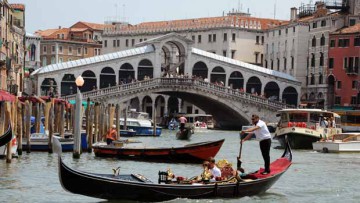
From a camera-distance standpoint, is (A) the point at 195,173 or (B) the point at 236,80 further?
(B) the point at 236,80

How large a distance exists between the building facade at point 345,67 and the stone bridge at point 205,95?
8.77ft

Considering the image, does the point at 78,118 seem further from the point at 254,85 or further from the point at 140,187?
the point at 254,85

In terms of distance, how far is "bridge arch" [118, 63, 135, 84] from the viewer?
48.0 meters

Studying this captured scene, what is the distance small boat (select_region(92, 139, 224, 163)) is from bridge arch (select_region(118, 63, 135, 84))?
25.0 metres

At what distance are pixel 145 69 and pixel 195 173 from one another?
28933 millimetres

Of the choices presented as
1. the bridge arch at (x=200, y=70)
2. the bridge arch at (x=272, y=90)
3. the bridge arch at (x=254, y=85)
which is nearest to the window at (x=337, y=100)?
the bridge arch at (x=272, y=90)

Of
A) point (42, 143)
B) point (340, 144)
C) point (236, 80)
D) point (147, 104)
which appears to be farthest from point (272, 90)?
point (42, 143)

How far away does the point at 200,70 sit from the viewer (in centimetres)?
4975

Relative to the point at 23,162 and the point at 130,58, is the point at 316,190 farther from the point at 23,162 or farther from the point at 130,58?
the point at 130,58

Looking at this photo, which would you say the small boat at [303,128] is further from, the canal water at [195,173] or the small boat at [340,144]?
the canal water at [195,173]

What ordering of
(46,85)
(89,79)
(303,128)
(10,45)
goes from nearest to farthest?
1. (303,128)
2. (10,45)
3. (46,85)
4. (89,79)

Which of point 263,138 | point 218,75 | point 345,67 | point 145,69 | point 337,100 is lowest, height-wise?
point 263,138

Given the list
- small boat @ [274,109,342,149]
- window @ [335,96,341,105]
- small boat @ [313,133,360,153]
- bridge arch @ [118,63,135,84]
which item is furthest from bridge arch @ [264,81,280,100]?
small boat @ [313,133,360,153]

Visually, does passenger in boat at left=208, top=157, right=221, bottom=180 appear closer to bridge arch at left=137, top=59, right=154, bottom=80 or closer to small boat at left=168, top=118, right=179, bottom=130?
bridge arch at left=137, top=59, right=154, bottom=80
